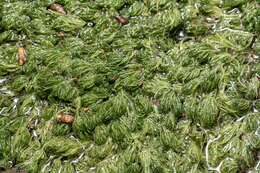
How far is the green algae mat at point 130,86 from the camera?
3715 mm

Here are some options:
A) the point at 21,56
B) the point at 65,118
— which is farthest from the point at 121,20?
the point at 65,118

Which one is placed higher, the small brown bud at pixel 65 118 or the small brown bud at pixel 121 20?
the small brown bud at pixel 121 20

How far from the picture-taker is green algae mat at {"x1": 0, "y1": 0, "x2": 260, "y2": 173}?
371 centimetres

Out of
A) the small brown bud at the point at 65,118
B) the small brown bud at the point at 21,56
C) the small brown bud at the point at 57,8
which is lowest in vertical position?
the small brown bud at the point at 65,118

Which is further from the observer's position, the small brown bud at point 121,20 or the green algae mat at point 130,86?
the small brown bud at point 121,20

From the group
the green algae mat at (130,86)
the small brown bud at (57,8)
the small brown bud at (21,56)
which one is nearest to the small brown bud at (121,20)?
the green algae mat at (130,86)

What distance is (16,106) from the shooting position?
162 inches

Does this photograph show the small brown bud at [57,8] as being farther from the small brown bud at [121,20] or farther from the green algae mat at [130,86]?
the small brown bud at [121,20]

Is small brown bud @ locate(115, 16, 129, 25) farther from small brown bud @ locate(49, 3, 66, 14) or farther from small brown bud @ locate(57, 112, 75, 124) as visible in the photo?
small brown bud @ locate(57, 112, 75, 124)

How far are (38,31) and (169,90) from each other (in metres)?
1.54

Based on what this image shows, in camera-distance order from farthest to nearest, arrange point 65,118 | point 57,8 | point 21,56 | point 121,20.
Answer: point 57,8 < point 121,20 < point 21,56 < point 65,118

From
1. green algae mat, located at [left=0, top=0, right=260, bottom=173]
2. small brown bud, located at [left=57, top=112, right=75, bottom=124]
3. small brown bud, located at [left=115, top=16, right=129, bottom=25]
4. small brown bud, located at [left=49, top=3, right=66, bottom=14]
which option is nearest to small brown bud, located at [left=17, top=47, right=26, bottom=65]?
green algae mat, located at [left=0, top=0, right=260, bottom=173]

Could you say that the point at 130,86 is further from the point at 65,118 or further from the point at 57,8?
the point at 57,8

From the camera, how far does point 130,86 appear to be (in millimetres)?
4023
